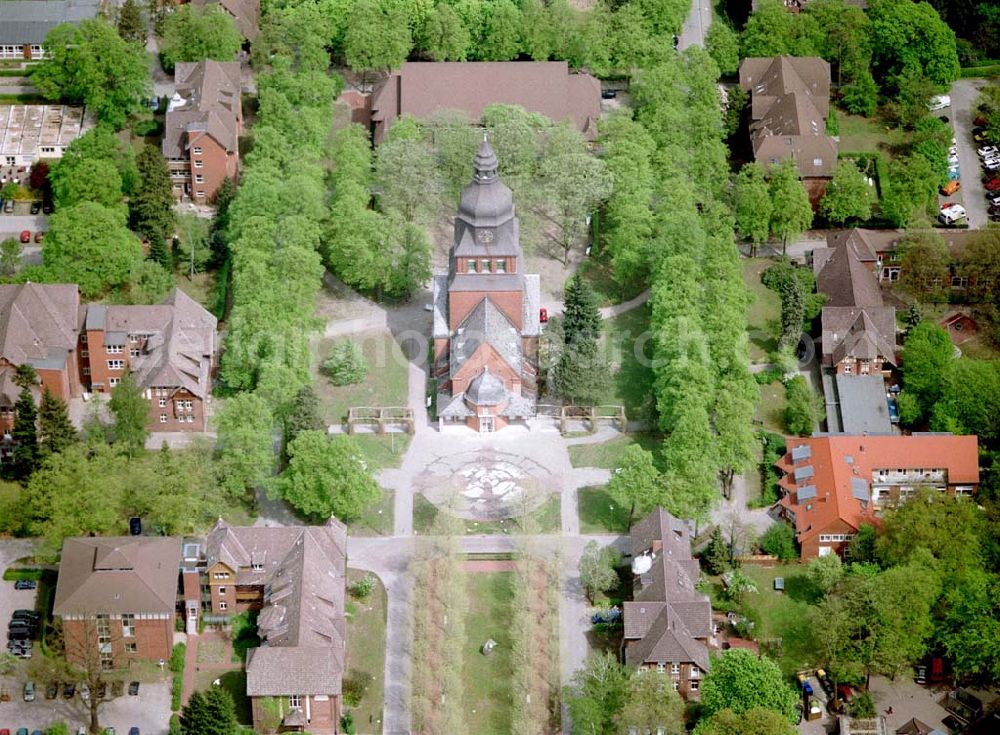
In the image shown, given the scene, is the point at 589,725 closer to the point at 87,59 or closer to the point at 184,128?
the point at 184,128

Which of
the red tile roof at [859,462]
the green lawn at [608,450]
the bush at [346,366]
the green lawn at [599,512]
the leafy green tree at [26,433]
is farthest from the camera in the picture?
the bush at [346,366]

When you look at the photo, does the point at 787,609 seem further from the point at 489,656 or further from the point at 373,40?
the point at 373,40

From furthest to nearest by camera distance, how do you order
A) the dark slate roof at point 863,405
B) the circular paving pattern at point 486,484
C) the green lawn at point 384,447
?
the dark slate roof at point 863,405 < the green lawn at point 384,447 < the circular paving pattern at point 486,484

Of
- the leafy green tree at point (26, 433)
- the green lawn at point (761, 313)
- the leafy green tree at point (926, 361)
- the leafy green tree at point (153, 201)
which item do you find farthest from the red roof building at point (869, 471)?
the leafy green tree at point (153, 201)

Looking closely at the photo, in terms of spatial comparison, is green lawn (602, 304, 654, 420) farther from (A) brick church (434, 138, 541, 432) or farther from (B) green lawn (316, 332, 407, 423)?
(B) green lawn (316, 332, 407, 423)

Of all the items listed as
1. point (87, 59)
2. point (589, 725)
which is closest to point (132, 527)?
point (589, 725)

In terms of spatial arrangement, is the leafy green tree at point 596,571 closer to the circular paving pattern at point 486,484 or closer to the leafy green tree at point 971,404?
the circular paving pattern at point 486,484

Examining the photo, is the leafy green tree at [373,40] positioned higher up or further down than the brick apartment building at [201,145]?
higher up
